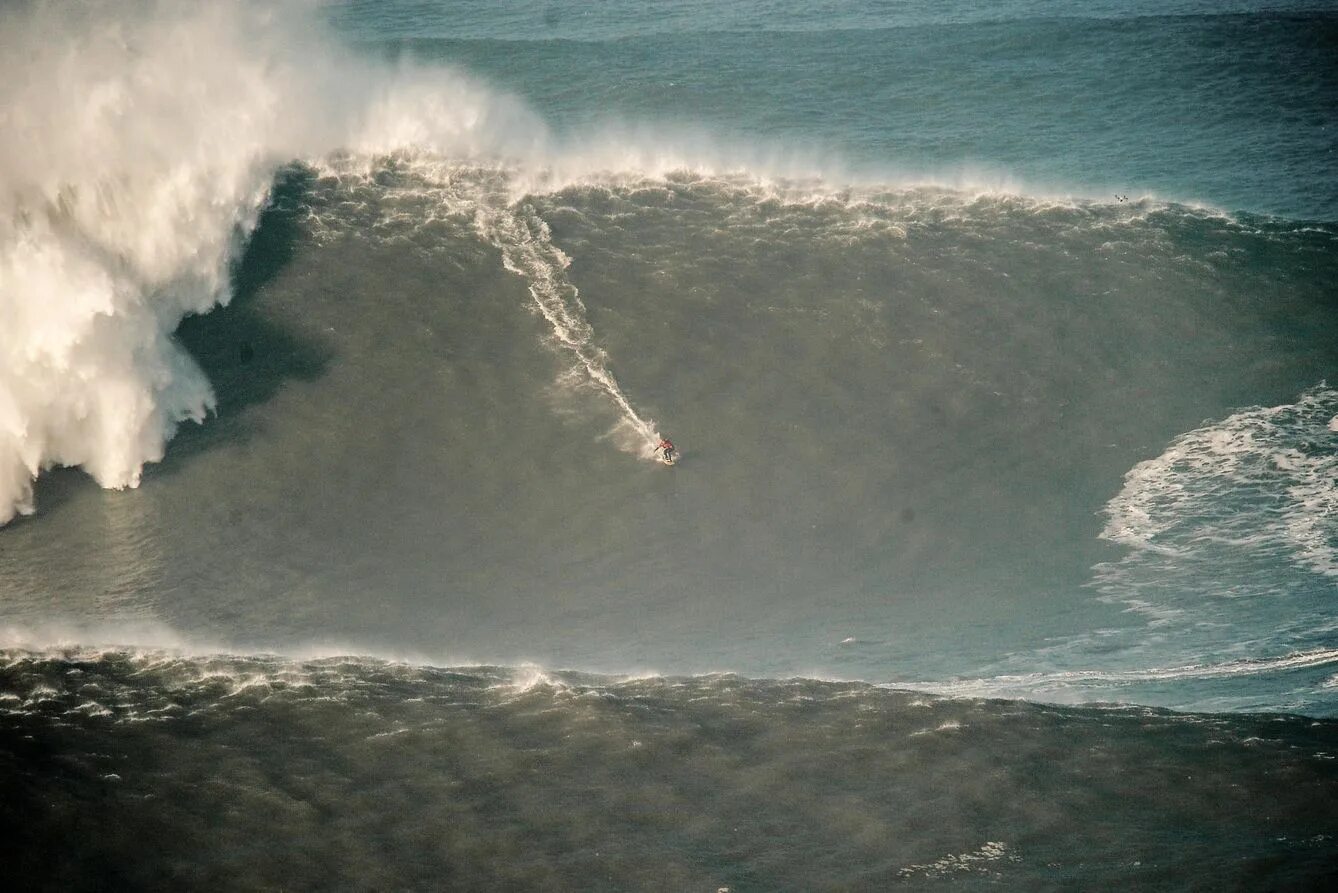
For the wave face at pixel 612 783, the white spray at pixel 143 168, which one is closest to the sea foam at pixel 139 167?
the white spray at pixel 143 168

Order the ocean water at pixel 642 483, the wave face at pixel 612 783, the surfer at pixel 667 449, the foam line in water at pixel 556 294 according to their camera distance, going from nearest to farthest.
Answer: the wave face at pixel 612 783 < the ocean water at pixel 642 483 < the surfer at pixel 667 449 < the foam line in water at pixel 556 294

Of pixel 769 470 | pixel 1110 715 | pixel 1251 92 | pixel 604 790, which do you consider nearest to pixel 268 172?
pixel 769 470

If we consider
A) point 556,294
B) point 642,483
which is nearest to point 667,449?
point 642,483

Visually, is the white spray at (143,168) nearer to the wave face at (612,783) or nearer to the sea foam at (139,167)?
the sea foam at (139,167)

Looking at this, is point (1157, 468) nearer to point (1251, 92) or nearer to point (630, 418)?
point (630, 418)

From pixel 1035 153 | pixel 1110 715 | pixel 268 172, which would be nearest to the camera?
pixel 1110 715

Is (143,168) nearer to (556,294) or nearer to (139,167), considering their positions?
(139,167)

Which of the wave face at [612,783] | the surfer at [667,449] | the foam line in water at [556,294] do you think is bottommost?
the wave face at [612,783]
